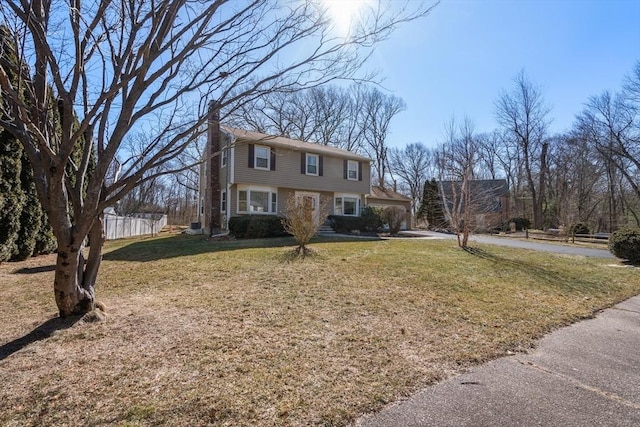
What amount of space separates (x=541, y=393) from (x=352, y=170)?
18743 millimetres

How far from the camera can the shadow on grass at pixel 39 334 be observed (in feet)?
10.8

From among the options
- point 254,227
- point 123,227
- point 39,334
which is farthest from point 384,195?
point 39,334

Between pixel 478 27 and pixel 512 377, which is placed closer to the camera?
pixel 512 377

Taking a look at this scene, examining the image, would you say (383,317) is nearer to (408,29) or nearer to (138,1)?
(408,29)

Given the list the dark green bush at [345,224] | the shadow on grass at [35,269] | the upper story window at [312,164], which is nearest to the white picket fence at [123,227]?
the shadow on grass at [35,269]

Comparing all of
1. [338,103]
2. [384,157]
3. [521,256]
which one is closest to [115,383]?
[521,256]

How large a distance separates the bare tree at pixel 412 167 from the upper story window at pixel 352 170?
71.5ft

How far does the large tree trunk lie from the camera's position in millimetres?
3811

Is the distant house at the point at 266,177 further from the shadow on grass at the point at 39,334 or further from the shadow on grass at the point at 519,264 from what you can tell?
the shadow on grass at the point at 39,334

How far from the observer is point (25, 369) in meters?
2.92

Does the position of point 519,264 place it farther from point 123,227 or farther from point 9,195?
point 123,227

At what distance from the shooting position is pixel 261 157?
17.4 metres

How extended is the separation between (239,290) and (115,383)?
3.08 meters

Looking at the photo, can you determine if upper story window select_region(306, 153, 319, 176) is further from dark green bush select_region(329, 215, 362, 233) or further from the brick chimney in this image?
the brick chimney
